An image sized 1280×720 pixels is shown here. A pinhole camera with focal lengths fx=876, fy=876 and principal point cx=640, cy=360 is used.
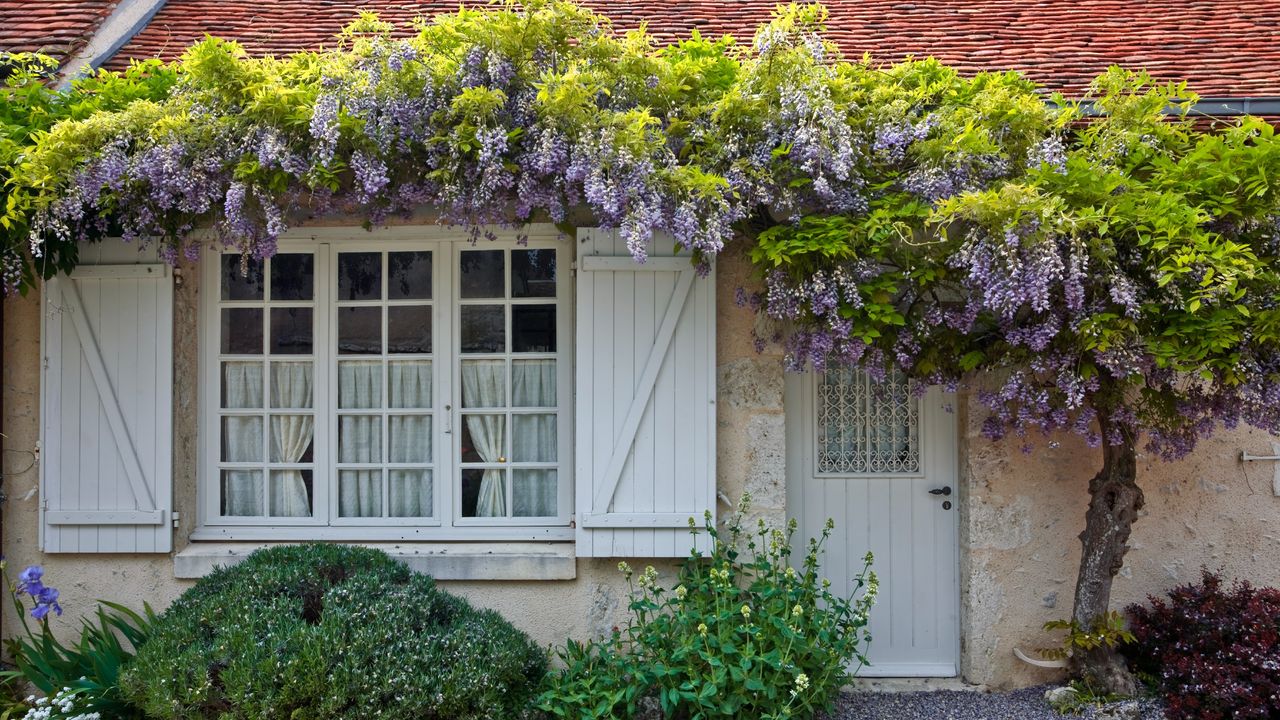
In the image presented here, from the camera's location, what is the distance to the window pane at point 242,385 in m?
4.43

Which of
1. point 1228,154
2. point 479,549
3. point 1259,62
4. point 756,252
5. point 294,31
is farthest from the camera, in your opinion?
point 294,31

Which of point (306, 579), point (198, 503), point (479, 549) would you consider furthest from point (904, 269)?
point (198, 503)

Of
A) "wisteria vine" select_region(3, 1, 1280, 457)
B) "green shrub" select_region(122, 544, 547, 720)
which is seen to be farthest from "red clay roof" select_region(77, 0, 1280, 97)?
"green shrub" select_region(122, 544, 547, 720)

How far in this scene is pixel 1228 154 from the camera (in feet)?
11.3

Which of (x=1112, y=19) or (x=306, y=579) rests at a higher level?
(x=1112, y=19)

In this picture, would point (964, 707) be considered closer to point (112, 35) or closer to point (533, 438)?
point (533, 438)

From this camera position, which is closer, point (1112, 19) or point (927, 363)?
point (927, 363)

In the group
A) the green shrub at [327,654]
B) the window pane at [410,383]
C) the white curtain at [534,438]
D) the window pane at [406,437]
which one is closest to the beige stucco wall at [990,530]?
the white curtain at [534,438]

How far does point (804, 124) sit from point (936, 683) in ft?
9.20

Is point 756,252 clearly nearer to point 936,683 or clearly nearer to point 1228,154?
point 1228,154

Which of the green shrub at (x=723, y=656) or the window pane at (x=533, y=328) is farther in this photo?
the window pane at (x=533, y=328)

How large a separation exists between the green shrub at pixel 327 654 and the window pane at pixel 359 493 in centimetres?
63

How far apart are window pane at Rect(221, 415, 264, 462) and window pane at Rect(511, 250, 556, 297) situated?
58.2 inches

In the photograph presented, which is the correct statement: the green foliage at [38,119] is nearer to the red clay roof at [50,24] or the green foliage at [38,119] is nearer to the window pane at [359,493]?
the red clay roof at [50,24]
